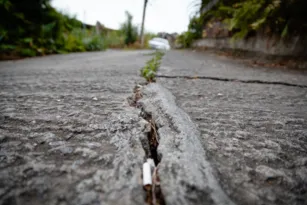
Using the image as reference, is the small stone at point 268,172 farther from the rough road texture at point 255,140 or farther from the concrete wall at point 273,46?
the concrete wall at point 273,46

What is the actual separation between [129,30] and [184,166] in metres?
11.9

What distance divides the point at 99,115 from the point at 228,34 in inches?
155

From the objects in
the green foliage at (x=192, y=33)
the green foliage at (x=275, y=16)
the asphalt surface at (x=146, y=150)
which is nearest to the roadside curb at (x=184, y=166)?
the asphalt surface at (x=146, y=150)

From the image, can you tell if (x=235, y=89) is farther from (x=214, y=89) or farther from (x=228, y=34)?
(x=228, y=34)

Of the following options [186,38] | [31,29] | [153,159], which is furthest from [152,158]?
[186,38]

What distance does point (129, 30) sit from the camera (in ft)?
36.5

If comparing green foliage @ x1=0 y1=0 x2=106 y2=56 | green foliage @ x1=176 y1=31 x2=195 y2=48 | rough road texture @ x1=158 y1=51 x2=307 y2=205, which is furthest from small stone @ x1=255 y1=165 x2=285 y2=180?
green foliage @ x1=176 y1=31 x2=195 y2=48

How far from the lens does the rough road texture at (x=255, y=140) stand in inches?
14.5

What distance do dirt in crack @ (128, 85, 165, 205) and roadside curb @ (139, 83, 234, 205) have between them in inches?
0.5

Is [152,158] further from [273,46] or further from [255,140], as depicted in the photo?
[273,46]

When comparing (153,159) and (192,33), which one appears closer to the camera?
(153,159)

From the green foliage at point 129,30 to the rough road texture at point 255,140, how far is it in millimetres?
11223

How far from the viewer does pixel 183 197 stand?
1.04 feet

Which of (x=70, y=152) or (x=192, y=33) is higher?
(x=192, y=33)
